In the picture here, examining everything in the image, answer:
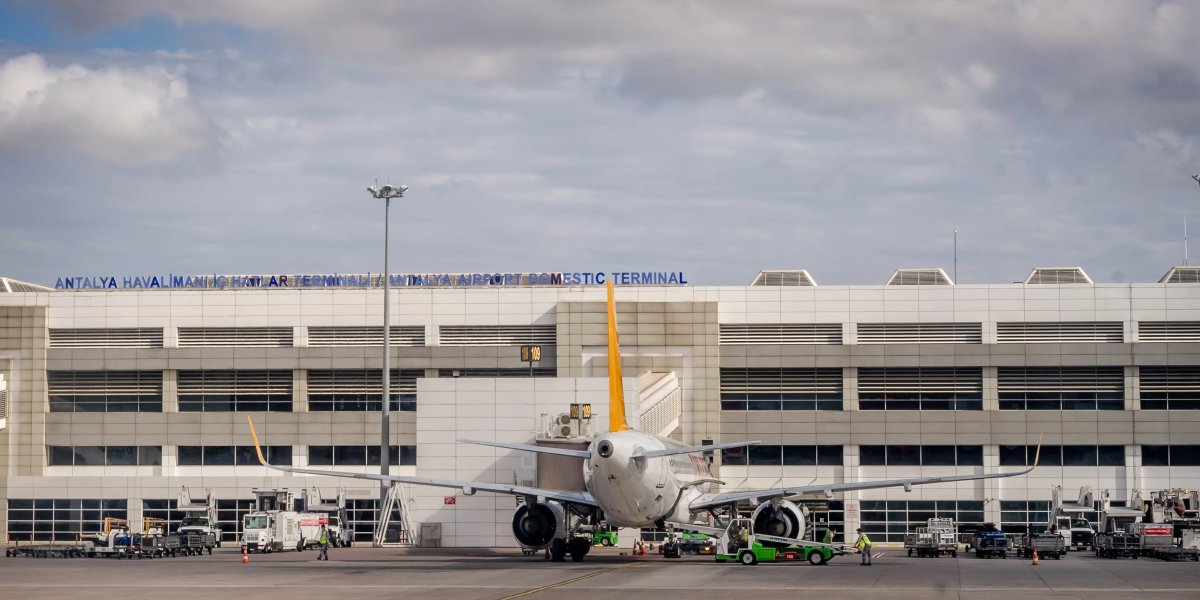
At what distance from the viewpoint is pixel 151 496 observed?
337 ft

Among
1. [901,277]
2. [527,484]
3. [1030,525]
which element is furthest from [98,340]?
[1030,525]

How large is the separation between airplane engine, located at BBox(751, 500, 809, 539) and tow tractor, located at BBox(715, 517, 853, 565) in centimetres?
37

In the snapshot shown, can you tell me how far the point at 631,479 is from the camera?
2244 inches

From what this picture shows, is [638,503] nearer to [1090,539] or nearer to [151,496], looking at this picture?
[1090,539]

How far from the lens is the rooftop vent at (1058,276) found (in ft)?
338

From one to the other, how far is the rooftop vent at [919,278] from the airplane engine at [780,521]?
44.1 m

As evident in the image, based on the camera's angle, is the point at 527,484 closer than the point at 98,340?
Yes

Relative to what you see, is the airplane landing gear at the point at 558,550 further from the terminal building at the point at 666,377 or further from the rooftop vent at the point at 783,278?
the rooftop vent at the point at 783,278

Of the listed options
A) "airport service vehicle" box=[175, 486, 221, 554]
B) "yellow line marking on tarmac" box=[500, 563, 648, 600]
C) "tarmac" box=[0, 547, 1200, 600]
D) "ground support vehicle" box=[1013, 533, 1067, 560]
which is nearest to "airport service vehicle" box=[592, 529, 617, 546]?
"tarmac" box=[0, 547, 1200, 600]

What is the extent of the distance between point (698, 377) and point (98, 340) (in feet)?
155

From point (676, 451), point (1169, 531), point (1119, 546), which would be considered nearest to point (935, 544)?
point (1119, 546)

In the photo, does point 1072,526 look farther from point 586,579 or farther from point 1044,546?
point 586,579

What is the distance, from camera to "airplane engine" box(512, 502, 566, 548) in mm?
63062

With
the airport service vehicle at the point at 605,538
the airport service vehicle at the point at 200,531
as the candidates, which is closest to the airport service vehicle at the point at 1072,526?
the airport service vehicle at the point at 605,538
